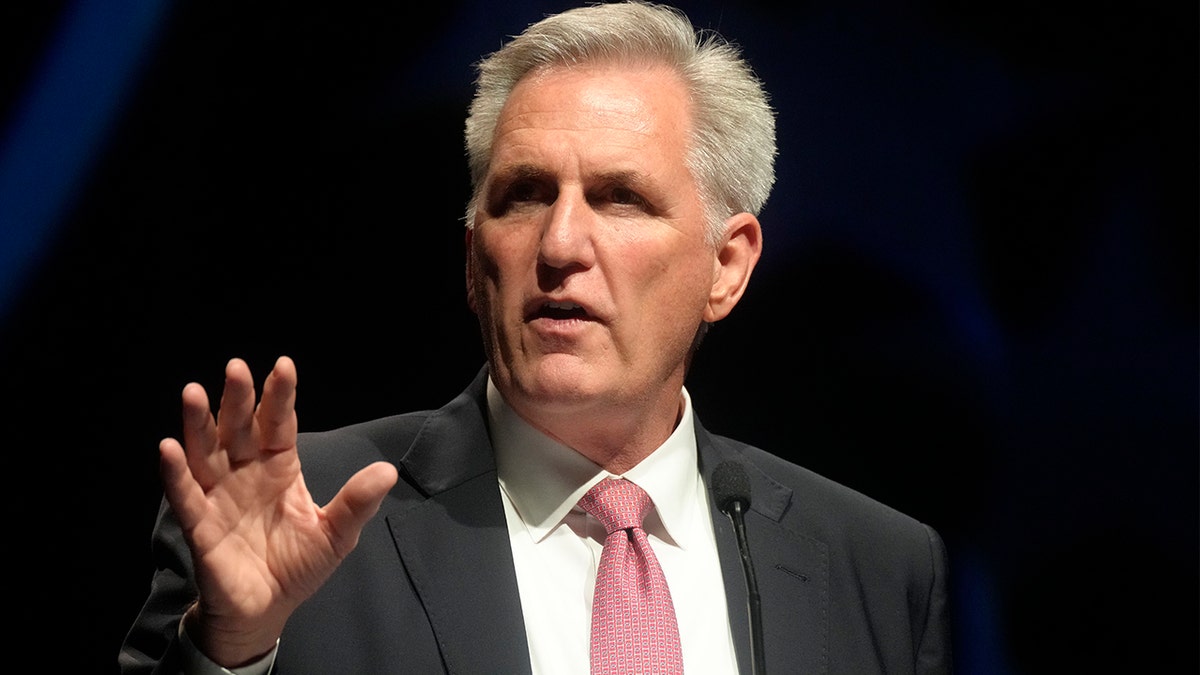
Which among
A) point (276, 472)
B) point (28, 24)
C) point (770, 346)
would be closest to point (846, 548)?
point (770, 346)

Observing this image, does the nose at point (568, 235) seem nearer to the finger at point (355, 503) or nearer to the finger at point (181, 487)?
the finger at point (355, 503)

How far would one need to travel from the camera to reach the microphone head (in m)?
2.07

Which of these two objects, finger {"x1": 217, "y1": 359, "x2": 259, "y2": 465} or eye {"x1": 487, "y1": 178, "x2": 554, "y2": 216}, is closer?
finger {"x1": 217, "y1": 359, "x2": 259, "y2": 465}

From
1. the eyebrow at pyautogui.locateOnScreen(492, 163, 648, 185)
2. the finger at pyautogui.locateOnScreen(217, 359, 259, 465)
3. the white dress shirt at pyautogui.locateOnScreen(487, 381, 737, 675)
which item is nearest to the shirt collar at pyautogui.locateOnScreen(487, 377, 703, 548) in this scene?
the white dress shirt at pyautogui.locateOnScreen(487, 381, 737, 675)

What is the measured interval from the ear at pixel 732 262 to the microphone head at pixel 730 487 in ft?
1.10

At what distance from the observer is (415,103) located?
268cm

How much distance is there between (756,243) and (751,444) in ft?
2.11

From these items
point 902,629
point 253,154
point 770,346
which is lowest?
point 902,629

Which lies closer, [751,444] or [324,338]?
[324,338]

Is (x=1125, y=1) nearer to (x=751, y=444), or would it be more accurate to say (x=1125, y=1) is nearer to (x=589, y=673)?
(x=751, y=444)

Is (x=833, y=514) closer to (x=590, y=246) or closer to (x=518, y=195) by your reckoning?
(x=590, y=246)

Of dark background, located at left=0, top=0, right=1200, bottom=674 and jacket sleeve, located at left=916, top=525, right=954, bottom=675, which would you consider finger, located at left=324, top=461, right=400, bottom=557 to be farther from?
jacket sleeve, located at left=916, top=525, right=954, bottom=675

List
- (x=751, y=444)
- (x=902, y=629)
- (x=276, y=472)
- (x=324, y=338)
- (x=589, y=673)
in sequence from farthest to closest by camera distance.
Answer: (x=751, y=444), (x=324, y=338), (x=902, y=629), (x=589, y=673), (x=276, y=472)

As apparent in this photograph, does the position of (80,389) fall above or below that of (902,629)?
above
